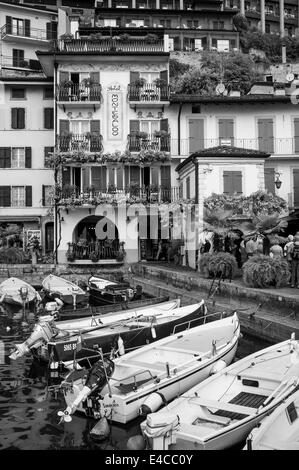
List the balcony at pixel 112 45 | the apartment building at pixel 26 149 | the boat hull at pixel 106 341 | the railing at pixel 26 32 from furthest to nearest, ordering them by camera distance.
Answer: the railing at pixel 26 32 → the apartment building at pixel 26 149 → the balcony at pixel 112 45 → the boat hull at pixel 106 341

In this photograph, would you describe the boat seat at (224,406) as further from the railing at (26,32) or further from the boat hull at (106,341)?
the railing at (26,32)

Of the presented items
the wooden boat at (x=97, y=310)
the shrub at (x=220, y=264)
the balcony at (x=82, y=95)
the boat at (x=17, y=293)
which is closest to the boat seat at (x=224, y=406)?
the wooden boat at (x=97, y=310)

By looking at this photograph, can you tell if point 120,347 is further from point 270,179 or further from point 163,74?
point 163,74

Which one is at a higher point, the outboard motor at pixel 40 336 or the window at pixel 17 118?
the window at pixel 17 118

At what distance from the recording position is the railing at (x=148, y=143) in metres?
35.9

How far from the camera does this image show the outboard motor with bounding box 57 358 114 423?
998 centimetres

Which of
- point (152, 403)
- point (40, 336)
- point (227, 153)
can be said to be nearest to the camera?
point (152, 403)

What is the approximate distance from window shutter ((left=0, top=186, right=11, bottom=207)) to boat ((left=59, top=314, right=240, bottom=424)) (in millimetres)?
26668

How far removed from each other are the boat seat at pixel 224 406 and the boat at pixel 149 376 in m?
0.73

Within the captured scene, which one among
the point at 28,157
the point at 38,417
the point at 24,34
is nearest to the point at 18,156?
the point at 28,157

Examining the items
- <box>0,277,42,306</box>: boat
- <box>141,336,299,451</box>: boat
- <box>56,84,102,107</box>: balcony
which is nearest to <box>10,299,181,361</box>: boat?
<box>141,336,299,451</box>: boat

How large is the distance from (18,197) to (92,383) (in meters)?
30.4

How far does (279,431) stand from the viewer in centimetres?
840

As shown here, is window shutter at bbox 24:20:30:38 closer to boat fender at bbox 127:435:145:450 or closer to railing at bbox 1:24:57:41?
railing at bbox 1:24:57:41
